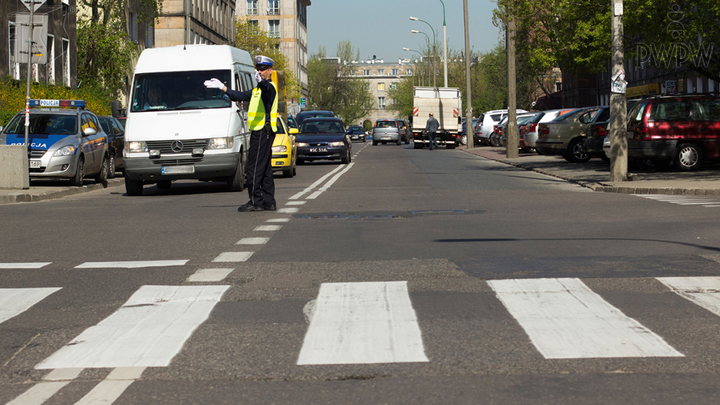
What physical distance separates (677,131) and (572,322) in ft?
56.8

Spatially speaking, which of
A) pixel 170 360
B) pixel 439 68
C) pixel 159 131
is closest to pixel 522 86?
pixel 439 68

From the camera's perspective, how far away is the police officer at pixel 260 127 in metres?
13.4

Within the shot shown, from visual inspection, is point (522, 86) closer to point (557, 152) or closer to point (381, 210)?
point (557, 152)

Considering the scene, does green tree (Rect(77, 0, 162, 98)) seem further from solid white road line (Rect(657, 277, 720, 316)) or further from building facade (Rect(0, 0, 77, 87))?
solid white road line (Rect(657, 277, 720, 316))

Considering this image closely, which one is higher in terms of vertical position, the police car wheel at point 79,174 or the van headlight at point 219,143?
the van headlight at point 219,143

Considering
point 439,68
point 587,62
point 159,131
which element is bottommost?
point 159,131

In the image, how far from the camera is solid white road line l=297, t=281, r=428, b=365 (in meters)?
4.96

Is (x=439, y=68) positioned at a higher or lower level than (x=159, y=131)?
higher

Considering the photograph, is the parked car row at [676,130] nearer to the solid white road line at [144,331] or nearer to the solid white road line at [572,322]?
the solid white road line at [572,322]

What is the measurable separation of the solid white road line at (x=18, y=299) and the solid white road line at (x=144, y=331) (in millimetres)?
673

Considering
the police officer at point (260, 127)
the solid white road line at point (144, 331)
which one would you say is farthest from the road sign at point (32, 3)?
the solid white road line at point (144, 331)

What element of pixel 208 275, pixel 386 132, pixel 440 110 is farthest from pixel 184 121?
pixel 386 132

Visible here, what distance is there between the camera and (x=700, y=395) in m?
4.22

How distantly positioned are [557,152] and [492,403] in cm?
2713
